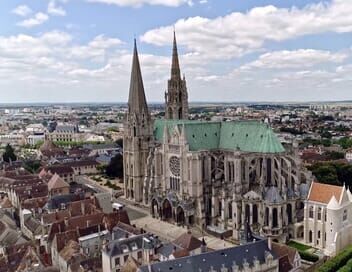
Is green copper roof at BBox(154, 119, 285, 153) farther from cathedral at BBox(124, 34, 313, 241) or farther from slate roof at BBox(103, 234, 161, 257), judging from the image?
slate roof at BBox(103, 234, 161, 257)

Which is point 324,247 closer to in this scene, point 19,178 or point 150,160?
point 150,160

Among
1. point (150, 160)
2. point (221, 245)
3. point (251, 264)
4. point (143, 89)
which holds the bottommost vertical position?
point (221, 245)

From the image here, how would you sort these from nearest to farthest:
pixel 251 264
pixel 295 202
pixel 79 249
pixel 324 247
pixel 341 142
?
1. pixel 251 264
2. pixel 79 249
3. pixel 324 247
4. pixel 295 202
5. pixel 341 142

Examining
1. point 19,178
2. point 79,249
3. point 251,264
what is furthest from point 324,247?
point 19,178

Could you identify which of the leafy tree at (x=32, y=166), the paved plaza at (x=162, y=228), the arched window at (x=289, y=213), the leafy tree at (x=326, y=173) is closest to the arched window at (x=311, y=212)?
the arched window at (x=289, y=213)

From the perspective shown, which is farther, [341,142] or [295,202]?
[341,142]
